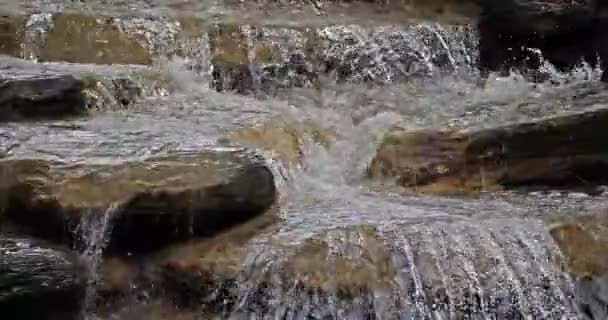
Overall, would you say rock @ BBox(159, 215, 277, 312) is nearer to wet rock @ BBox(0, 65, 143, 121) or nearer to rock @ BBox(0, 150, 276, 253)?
rock @ BBox(0, 150, 276, 253)

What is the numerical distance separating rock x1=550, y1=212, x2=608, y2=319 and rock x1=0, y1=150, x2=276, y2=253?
1372 millimetres

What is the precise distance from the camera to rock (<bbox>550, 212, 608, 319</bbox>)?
418cm

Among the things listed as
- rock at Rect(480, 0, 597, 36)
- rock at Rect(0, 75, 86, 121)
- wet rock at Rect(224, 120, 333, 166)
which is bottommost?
wet rock at Rect(224, 120, 333, 166)

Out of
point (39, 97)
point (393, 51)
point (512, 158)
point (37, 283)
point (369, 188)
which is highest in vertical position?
point (393, 51)

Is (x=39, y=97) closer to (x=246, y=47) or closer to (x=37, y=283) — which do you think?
(x=37, y=283)

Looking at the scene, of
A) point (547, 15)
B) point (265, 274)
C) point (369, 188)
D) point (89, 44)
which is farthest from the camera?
point (547, 15)

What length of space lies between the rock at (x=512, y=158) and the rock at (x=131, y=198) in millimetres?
1236

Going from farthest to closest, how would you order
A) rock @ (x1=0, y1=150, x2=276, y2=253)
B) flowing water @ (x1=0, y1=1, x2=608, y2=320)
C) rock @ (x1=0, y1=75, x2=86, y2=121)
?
rock @ (x1=0, y1=75, x2=86, y2=121) → rock @ (x1=0, y1=150, x2=276, y2=253) → flowing water @ (x1=0, y1=1, x2=608, y2=320)

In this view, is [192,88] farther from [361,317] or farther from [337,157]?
[361,317]

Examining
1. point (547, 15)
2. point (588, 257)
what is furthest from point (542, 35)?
point (588, 257)

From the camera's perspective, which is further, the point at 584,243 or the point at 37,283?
the point at 584,243

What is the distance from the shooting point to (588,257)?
4277 mm

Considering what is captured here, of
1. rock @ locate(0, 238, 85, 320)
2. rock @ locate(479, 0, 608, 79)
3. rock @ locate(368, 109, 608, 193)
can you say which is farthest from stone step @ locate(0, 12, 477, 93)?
rock @ locate(0, 238, 85, 320)

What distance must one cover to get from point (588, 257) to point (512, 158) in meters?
1.09
